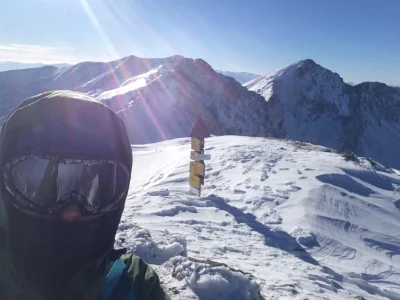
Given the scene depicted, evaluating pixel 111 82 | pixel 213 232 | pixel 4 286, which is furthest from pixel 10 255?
pixel 111 82

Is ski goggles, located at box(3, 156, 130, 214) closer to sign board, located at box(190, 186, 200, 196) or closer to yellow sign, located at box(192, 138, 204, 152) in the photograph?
sign board, located at box(190, 186, 200, 196)

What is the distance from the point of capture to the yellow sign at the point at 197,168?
10.2 meters

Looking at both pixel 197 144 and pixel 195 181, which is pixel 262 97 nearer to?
pixel 197 144

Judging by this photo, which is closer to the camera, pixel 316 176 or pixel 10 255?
pixel 10 255

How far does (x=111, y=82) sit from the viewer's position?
11381cm

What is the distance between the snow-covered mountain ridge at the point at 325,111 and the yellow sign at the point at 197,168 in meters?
113

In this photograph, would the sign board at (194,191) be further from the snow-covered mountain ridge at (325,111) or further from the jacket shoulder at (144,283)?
the snow-covered mountain ridge at (325,111)

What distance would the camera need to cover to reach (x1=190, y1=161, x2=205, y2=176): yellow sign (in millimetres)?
10164

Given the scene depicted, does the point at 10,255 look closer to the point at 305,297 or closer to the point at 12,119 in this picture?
the point at 12,119

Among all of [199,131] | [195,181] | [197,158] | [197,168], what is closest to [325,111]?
[199,131]

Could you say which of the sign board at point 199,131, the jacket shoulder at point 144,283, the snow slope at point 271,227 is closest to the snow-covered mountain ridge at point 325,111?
the snow slope at point 271,227

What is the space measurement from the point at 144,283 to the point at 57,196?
2.35 feet

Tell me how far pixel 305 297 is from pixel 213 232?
297 cm

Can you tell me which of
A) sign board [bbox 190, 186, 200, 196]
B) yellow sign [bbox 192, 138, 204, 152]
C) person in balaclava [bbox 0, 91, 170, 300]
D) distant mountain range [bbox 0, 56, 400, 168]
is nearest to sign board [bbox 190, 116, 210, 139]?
yellow sign [bbox 192, 138, 204, 152]
